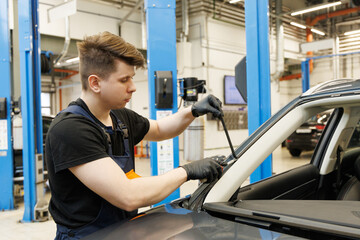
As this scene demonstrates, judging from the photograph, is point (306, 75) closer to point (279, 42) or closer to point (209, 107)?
point (279, 42)

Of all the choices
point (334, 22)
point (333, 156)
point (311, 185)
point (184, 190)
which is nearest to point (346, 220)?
point (311, 185)

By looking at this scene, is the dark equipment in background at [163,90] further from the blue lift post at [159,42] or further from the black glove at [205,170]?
the black glove at [205,170]

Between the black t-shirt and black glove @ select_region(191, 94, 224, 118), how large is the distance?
606 mm

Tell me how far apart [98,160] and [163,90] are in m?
2.04

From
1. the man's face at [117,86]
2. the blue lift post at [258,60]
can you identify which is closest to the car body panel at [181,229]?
the man's face at [117,86]

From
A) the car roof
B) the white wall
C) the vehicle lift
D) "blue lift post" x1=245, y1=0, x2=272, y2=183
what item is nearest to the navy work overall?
the car roof

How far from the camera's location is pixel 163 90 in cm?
331

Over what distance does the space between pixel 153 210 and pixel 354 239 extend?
2.74ft

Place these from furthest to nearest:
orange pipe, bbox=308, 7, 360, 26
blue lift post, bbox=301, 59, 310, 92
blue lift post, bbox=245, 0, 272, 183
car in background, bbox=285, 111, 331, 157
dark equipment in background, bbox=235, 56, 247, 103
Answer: orange pipe, bbox=308, 7, 360, 26 < blue lift post, bbox=301, 59, 310, 92 < car in background, bbox=285, 111, 331, 157 < dark equipment in background, bbox=235, 56, 247, 103 < blue lift post, bbox=245, 0, 272, 183

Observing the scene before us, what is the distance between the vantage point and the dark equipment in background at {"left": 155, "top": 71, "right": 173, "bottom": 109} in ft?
10.8

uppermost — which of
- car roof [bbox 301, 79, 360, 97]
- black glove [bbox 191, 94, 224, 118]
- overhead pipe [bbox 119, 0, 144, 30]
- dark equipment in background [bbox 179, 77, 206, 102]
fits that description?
overhead pipe [bbox 119, 0, 144, 30]

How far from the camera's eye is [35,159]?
15.0 ft

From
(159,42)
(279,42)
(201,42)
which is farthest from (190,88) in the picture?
(279,42)

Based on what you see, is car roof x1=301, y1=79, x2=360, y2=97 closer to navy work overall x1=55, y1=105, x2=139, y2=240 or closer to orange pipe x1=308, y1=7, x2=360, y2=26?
navy work overall x1=55, y1=105, x2=139, y2=240
